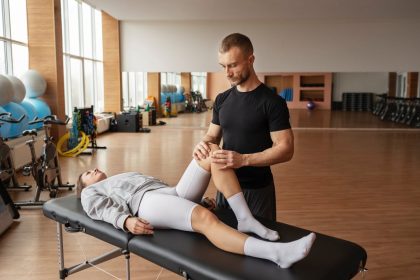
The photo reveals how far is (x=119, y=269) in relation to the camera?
8.06 feet

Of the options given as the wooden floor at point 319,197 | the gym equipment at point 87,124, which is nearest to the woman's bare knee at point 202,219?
the wooden floor at point 319,197

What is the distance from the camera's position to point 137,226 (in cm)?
166

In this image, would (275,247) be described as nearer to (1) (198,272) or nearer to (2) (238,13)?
(1) (198,272)

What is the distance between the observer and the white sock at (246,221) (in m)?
1.58

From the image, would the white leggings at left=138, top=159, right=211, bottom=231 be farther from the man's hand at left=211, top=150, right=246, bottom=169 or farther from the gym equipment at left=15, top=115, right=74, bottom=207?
the gym equipment at left=15, top=115, right=74, bottom=207

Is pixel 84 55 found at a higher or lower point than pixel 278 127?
higher

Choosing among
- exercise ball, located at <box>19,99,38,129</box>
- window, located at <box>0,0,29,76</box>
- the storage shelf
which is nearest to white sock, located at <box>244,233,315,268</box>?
exercise ball, located at <box>19,99,38,129</box>

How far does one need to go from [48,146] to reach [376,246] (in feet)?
9.71

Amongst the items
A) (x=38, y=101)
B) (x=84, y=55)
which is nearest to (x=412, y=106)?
(x=84, y=55)

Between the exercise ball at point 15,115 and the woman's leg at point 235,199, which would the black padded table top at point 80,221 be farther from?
the exercise ball at point 15,115

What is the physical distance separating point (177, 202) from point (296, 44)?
8.61 meters

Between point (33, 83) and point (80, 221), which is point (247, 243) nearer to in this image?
point (80, 221)

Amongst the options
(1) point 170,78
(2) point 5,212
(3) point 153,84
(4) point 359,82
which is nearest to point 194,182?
(2) point 5,212

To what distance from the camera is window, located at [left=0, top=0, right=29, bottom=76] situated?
5895 millimetres
